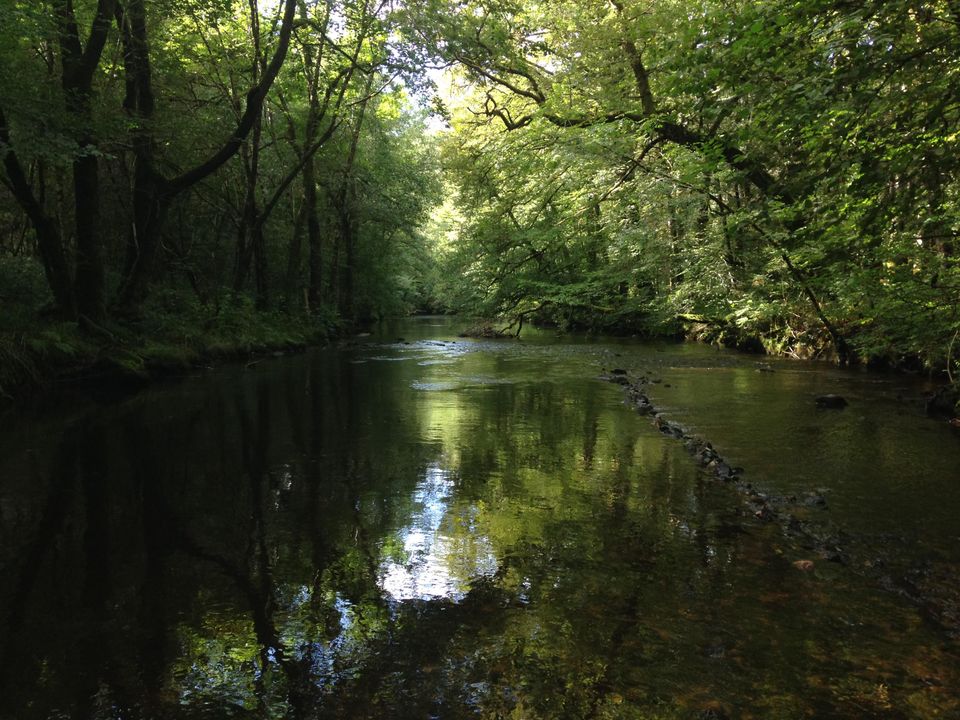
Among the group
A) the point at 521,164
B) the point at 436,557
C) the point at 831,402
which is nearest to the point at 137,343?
the point at 521,164

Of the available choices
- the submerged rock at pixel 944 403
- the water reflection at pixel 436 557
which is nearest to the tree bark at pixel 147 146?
the water reflection at pixel 436 557

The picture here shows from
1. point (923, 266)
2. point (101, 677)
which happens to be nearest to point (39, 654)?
Result: point (101, 677)

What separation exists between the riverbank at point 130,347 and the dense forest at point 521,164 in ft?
0.27

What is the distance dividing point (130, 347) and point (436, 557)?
11.7 metres

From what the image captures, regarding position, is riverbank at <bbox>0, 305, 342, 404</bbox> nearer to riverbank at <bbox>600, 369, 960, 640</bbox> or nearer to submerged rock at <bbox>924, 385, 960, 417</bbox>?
riverbank at <bbox>600, 369, 960, 640</bbox>

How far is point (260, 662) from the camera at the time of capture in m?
2.92

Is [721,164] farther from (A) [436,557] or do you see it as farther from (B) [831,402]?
(A) [436,557]

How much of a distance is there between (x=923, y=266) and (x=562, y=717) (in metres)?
9.39

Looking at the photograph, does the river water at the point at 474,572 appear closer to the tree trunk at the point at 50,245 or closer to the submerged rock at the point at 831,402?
the submerged rock at the point at 831,402

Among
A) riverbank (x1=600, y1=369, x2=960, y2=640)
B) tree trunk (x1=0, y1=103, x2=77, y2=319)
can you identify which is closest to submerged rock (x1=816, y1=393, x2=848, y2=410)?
riverbank (x1=600, y1=369, x2=960, y2=640)

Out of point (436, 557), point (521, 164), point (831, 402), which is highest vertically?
point (521, 164)

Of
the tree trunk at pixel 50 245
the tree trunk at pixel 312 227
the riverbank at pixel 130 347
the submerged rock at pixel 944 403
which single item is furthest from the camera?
the tree trunk at pixel 312 227

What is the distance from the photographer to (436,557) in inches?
166

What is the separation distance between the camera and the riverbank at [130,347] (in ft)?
35.4
